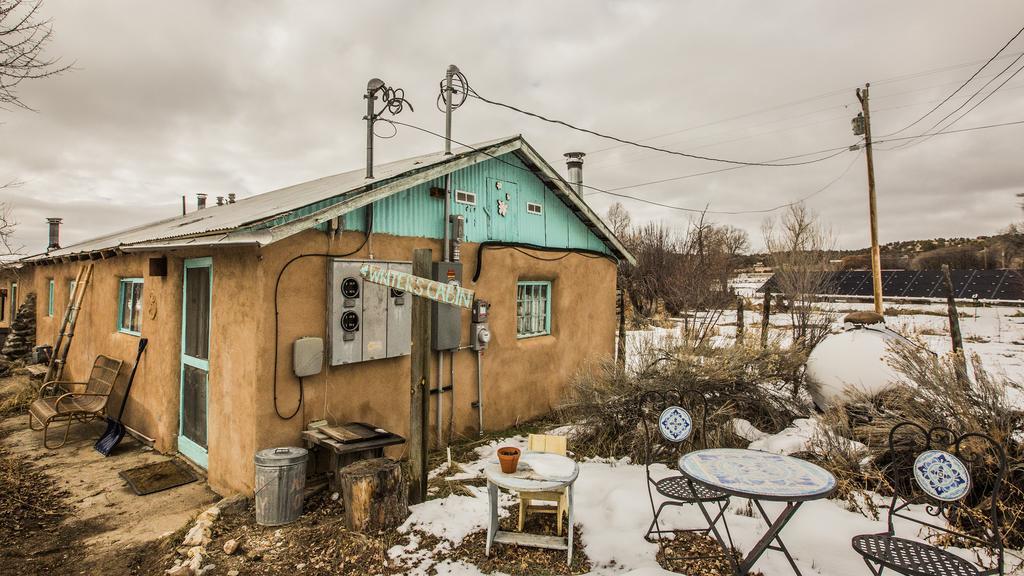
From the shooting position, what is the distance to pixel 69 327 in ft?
31.8

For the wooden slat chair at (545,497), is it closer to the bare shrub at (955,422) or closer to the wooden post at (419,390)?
the wooden post at (419,390)

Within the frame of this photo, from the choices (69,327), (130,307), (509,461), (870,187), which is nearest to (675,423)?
(509,461)

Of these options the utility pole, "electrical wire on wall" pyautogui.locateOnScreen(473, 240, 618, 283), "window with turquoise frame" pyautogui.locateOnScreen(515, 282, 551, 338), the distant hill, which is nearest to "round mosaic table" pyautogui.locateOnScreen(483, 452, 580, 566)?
"electrical wire on wall" pyautogui.locateOnScreen(473, 240, 618, 283)

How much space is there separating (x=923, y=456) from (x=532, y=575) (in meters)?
2.71

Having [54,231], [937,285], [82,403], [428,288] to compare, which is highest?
[54,231]

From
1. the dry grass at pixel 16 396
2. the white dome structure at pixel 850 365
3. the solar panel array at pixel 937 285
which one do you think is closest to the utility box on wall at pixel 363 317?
the white dome structure at pixel 850 365

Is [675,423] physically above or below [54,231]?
below

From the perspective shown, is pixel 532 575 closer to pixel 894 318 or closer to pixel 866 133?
pixel 866 133

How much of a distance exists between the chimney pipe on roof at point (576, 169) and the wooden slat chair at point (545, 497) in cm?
645

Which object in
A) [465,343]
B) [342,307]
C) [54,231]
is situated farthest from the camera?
[54,231]

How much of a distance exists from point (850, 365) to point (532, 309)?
4620mm

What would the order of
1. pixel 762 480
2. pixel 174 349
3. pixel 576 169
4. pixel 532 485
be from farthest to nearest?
pixel 576 169 → pixel 174 349 → pixel 532 485 → pixel 762 480

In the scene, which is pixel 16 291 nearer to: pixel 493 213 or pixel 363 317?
pixel 363 317

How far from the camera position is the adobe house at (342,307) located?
204 inches
